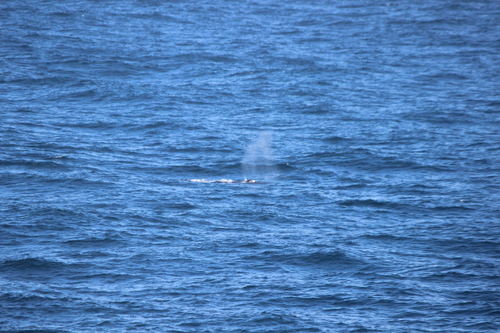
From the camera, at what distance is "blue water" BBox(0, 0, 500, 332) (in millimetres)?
29859

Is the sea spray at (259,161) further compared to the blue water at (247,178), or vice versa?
the sea spray at (259,161)

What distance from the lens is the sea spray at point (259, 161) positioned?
4696 centimetres

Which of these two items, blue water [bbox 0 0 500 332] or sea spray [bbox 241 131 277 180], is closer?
blue water [bbox 0 0 500 332]

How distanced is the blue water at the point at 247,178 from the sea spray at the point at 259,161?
0.21 meters

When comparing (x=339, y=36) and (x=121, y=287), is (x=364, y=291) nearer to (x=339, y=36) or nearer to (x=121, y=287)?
(x=121, y=287)

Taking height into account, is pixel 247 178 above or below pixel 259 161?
below

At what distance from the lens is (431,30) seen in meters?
93.1

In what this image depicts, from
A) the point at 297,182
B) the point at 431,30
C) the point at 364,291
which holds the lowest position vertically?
the point at 364,291

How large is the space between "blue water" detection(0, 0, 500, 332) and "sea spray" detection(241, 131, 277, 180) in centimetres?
21

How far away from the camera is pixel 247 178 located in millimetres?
46062

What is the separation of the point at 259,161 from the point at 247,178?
3330 mm

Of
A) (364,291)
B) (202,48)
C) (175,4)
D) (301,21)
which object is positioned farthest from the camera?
(175,4)

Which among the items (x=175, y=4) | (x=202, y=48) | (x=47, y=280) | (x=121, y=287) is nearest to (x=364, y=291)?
(x=121, y=287)

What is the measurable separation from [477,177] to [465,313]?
60.9ft
